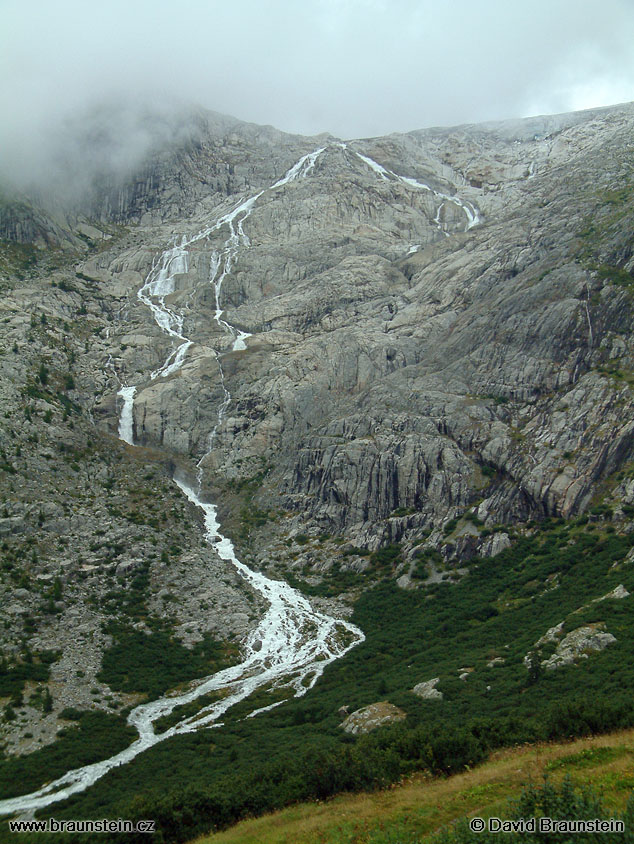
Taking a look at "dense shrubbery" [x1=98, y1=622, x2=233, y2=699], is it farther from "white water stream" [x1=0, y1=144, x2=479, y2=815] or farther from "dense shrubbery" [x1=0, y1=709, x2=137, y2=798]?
"dense shrubbery" [x1=0, y1=709, x2=137, y2=798]

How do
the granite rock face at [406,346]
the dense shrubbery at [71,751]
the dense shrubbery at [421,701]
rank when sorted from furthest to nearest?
the granite rock face at [406,346] → the dense shrubbery at [71,751] → the dense shrubbery at [421,701]

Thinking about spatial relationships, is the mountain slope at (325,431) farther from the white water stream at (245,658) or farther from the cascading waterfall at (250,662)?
the cascading waterfall at (250,662)

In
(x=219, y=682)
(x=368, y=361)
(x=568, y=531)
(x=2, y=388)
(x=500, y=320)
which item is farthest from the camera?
(x=368, y=361)

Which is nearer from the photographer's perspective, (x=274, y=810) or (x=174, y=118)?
(x=274, y=810)

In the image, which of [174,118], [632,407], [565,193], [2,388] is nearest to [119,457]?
[2,388]

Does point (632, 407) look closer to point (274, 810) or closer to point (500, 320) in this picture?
point (500, 320)

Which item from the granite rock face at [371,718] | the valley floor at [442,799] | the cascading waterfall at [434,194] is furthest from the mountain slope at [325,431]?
the valley floor at [442,799]

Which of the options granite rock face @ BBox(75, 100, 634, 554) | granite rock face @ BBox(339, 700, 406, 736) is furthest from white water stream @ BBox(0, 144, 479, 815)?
granite rock face @ BBox(339, 700, 406, 736)
